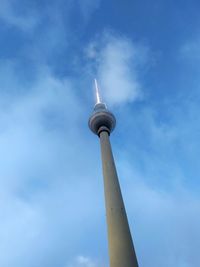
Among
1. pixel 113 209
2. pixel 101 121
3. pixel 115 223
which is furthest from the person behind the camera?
pixel 101 121

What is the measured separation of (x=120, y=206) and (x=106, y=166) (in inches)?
436

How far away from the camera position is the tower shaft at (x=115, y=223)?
5259cm

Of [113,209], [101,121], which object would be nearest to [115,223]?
[113,209]

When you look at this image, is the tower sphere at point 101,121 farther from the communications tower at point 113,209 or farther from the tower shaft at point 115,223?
the tower shaft at point 115,223

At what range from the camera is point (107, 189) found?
216 feet

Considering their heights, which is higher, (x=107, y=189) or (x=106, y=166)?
(x=106, y=166)

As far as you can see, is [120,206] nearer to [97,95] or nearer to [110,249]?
[110,249]

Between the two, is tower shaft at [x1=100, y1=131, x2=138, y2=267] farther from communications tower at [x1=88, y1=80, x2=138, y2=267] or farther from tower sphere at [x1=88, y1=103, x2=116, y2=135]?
tower sphere at [x1=88, y1=103, x2=116, y2=135]

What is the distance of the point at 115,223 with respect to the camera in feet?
192

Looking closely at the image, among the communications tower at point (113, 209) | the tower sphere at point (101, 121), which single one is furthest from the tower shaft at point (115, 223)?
the tower sphere at point (101, 121)

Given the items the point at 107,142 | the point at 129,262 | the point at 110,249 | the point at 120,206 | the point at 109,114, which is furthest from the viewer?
the point at 109,114

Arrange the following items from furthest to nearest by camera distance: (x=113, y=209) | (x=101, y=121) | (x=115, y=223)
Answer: (x=101, y=121) → (x=113, y=209) → (x=115, y=223)

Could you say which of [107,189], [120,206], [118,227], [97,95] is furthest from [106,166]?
[97,95]

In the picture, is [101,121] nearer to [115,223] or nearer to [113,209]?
[113,209]
